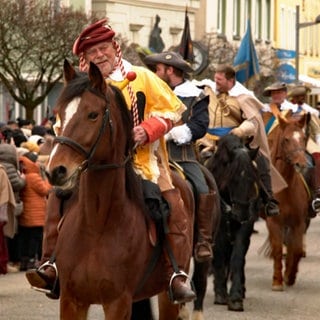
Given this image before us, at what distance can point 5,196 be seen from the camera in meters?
18.5

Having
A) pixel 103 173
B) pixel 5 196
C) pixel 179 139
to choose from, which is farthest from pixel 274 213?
pixel 103 173

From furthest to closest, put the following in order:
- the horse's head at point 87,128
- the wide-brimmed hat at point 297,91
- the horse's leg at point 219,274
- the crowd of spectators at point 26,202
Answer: the wide-brimmed hat at point 297,91
the crowd of spectators at point 26,202
the horse's leg at point 219,274
the horse's head at point 87,128

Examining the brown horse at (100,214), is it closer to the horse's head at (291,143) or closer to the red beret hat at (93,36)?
the red beret hat at (93,36)

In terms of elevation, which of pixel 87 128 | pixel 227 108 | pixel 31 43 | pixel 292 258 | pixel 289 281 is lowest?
pixel 289 281

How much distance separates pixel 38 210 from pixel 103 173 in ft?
34.4

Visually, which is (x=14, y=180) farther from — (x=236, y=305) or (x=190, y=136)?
(x=190, y=136)

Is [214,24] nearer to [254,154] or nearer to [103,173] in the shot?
[254,154]

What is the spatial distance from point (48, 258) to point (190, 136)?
3.02 meters

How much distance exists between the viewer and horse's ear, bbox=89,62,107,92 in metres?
9.54

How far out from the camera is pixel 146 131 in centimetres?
1027

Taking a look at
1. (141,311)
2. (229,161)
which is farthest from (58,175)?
(229,161)

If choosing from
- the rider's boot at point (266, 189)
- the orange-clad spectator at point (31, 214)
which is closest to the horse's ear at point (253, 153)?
the rider's boot at point (266, 189)

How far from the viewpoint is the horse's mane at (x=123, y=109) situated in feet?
31.0

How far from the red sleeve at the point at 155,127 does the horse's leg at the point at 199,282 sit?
3089 mm
